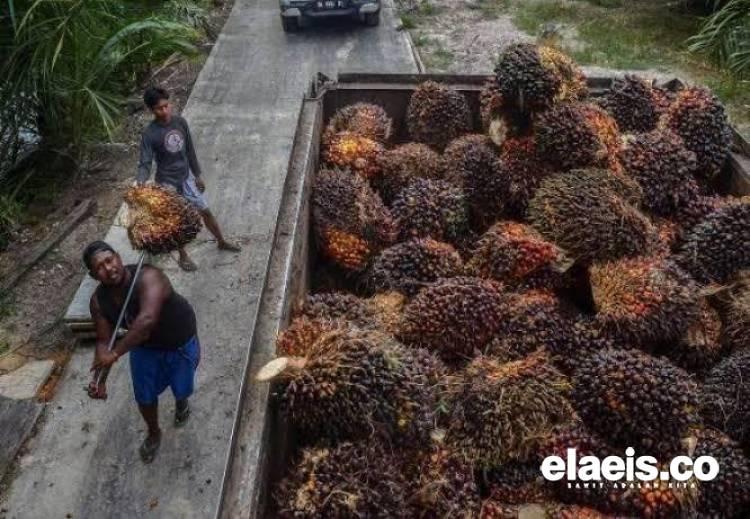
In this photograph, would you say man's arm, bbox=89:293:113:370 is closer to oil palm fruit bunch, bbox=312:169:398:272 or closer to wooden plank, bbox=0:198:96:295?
oil palm fruit bunch, bbox=312:169:398:272

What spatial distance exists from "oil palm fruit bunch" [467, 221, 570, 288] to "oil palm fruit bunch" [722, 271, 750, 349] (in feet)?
2.62

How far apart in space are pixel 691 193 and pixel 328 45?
344 inches

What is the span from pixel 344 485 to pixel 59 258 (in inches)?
199

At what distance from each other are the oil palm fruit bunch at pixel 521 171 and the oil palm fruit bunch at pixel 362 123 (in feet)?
3.03

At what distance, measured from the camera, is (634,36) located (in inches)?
449

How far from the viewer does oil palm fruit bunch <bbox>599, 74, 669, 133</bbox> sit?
4.34 metres

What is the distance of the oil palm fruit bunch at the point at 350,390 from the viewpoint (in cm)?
237

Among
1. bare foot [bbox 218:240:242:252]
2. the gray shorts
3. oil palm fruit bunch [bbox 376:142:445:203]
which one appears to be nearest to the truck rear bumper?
bare foot [bbox 218:240:242:252]

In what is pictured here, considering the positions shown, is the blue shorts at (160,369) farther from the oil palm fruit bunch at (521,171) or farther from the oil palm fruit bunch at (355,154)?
the oil palm fruit bunch at (521,171)

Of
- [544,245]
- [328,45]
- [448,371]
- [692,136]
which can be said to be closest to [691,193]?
[692,136]

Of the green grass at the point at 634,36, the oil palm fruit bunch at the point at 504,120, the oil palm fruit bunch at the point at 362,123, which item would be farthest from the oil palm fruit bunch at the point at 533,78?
the green grass at the point at 634,36

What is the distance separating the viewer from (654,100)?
4422 mm

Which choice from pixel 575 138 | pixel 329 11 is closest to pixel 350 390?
pixel 575 138

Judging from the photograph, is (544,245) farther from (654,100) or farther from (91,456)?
(91,456)
